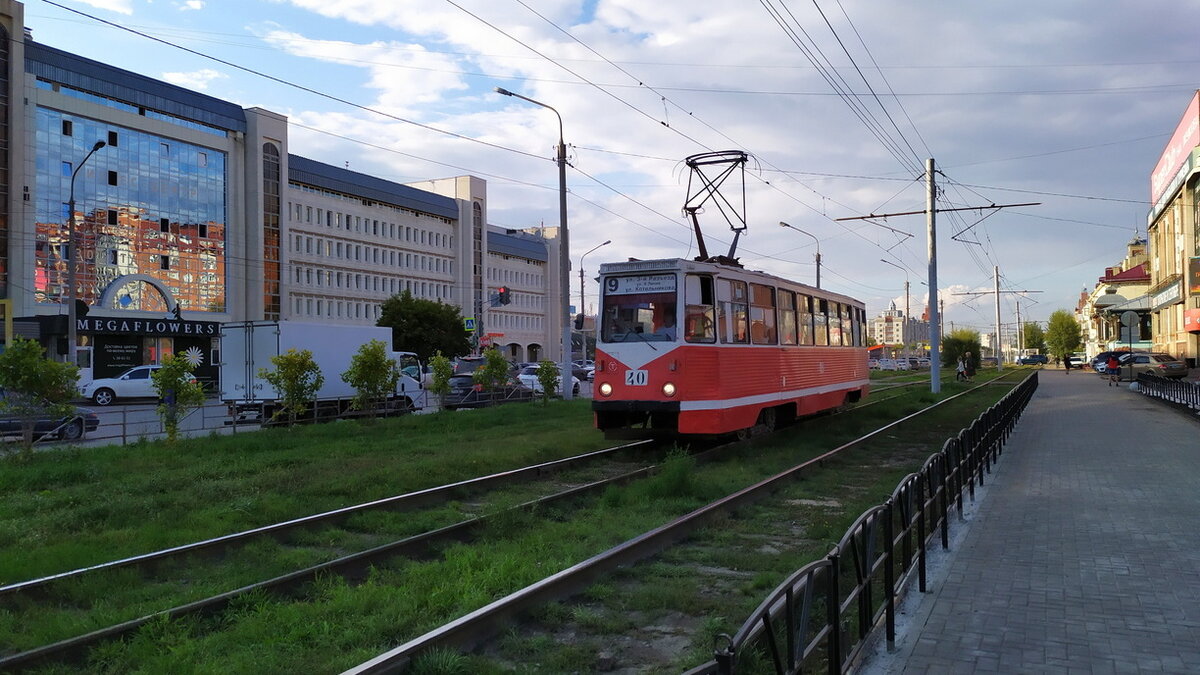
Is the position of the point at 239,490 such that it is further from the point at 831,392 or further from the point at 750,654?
the point at 831,392

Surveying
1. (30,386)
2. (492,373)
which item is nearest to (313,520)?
(30,386)

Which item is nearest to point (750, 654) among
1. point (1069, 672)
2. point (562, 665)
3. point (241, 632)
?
point (562, 665)

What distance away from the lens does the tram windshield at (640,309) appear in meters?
13.7

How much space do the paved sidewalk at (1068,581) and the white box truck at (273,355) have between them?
17.3 m

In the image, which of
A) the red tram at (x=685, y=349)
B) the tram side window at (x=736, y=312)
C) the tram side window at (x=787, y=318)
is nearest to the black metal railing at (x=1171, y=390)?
the tram side window at (x=787, y=318)

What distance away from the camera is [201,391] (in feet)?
53.2

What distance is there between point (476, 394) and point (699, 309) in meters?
15.8

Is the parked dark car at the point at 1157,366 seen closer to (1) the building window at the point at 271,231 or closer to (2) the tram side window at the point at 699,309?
A: (2) the tram side window at the point at 699,309

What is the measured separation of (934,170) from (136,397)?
3229cm

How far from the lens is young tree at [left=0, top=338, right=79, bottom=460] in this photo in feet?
45.1

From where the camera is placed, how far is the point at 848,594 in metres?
4.96

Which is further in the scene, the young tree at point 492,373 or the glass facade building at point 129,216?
the glass facade building at point 129,216

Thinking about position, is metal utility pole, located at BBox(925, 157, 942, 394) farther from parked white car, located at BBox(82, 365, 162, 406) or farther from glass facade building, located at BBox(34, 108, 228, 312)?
glass facade building, located at BBox(34, 108, 228, 312)

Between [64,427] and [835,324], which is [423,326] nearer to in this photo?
[64,427]
